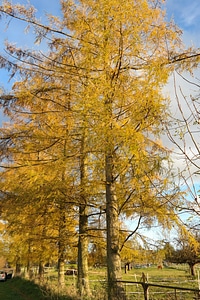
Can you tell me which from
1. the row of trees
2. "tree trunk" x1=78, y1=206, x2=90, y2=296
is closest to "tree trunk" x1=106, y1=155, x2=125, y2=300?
the row of trees

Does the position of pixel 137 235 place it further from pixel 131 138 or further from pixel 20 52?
pixel 20 52

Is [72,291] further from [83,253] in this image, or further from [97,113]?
[97,113]

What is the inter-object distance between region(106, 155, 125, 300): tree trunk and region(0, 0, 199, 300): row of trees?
0.02m

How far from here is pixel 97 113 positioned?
5.95m

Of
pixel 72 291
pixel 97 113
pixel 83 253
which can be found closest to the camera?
pixel 97 113

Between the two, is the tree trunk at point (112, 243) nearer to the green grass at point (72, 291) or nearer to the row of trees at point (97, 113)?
the row of trees at point (97, 113)

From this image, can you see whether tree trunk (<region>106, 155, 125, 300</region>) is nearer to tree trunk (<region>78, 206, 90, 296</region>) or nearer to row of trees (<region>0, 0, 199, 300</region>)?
row of trees (<region>0, 0, 199, 300</region>)

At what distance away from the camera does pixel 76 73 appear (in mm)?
7141

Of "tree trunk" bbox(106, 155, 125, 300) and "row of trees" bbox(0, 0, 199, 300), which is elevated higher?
"row of trees" bbox(0, 0, 199, 300)

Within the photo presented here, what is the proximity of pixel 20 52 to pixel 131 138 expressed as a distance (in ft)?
13.1

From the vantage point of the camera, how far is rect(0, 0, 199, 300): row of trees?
5.74 meters

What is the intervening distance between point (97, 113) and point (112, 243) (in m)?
2.59

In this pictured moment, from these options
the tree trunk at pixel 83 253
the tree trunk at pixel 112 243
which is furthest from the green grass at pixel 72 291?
the tree trunk at pixel 112 243

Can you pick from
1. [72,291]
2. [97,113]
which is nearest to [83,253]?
[72,291]
